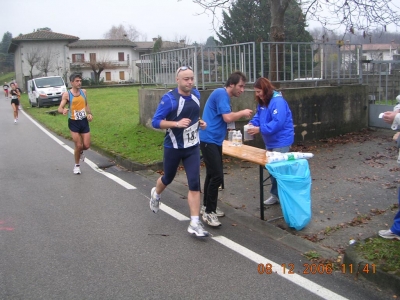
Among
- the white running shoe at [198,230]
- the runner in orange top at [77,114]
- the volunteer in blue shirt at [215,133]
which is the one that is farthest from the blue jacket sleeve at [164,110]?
the runner in orange top at [77,114]

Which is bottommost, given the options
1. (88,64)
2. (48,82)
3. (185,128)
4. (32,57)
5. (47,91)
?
(185,128)

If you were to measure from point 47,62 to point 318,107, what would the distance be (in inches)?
2169

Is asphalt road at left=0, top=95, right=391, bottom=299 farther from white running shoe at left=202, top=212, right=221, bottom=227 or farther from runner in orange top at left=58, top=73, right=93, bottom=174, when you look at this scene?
runner in orange top at left=58, top=73, right=93, bottom=174

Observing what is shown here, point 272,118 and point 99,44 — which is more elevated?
point 99,44

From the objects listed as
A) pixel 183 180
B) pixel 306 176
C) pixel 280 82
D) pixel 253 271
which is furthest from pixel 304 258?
pixel 280 82

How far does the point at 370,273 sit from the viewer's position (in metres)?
4.23

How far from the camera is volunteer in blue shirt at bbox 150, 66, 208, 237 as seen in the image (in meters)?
5.28

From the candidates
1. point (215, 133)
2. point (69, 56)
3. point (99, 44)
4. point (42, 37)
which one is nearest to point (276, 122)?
point (215, 133)

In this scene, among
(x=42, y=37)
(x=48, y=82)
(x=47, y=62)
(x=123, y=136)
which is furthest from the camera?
(x=42, y=37)

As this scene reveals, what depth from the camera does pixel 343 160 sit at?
31.0 ft

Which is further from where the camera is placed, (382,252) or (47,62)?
(47,62)

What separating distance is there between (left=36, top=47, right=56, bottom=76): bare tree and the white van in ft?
104

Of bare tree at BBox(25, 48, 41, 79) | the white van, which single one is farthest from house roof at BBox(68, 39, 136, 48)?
the white van

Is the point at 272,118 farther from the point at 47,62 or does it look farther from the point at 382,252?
the point at 47,62
